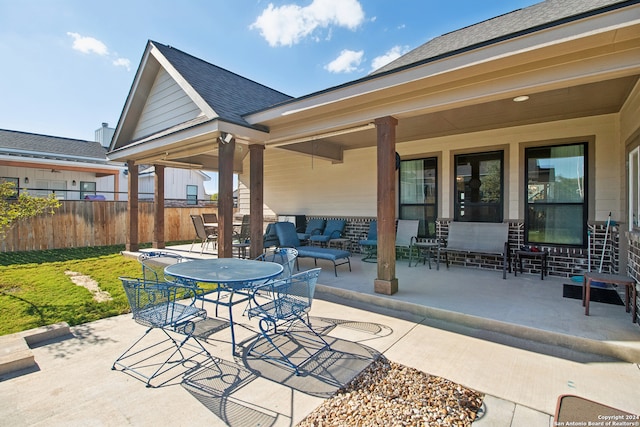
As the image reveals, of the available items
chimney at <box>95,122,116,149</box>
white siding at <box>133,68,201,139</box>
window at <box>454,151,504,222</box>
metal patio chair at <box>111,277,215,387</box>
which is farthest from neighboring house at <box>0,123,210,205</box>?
metal patio chair at <box>111,277,215,387</box>

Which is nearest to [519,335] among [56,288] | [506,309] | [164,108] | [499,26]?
[506,309]

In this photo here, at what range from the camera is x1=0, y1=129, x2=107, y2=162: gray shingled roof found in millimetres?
12852

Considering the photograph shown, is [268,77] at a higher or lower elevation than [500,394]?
higher

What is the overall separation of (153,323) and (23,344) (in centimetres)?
143

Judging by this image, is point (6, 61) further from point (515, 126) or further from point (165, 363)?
point (515, 126)

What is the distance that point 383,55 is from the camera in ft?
38.4

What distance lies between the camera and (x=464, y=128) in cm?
634

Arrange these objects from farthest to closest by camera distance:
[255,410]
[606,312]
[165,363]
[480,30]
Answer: [480,30]
[606,312]
[165,363]
[255,410]

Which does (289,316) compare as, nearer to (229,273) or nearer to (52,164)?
(229,273)

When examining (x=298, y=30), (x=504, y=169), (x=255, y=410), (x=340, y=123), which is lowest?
(x=255, y=410)

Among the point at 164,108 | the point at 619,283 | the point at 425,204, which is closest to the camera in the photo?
the point at 619,283

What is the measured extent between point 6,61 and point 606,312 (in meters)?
13.2

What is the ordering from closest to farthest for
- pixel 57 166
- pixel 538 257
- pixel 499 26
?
pixel 499 26
pixel 538 257
pixel 57 166

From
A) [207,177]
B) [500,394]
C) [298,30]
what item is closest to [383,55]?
[298,30]
